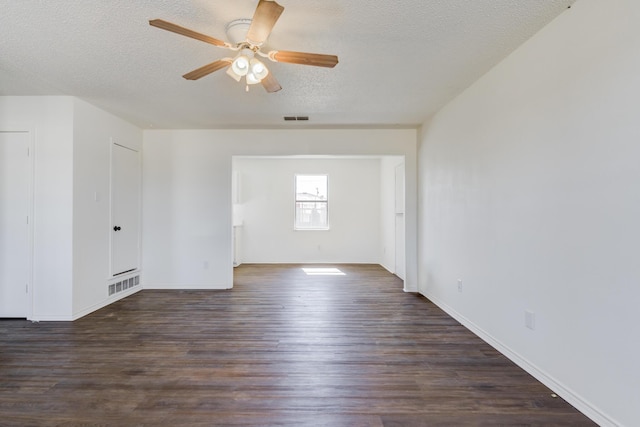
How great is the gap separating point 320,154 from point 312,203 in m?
2.58

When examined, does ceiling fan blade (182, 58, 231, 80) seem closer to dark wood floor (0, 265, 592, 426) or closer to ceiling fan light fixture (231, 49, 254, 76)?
ceiling fan light fixture (231, 49, 254, 76)

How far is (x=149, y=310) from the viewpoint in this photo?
3.76 metres

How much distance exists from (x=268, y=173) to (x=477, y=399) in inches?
237

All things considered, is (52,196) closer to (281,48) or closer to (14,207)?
(14,207)

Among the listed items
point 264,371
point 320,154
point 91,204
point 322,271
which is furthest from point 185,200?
point 264,371

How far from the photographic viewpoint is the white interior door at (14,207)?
11.0ft

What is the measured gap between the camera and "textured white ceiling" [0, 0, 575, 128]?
1917mm

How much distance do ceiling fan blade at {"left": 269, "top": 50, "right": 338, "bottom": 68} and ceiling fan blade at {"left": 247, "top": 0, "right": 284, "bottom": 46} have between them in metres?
0.14

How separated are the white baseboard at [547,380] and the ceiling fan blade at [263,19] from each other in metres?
2.83

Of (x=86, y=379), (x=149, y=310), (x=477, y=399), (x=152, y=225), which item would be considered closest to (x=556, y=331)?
(x=477, y=399)

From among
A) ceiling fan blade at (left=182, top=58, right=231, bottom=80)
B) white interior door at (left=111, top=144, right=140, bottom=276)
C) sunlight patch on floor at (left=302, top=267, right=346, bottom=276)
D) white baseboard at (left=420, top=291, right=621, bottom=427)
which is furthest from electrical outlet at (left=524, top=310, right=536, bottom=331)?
white interior door at (left=111, top=144, right=140, bottom=276)

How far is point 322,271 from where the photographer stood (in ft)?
20.3

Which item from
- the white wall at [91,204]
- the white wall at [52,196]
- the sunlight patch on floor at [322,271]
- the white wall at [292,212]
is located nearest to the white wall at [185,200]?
the white wall at [91,204]

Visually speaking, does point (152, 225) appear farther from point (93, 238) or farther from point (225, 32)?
point (225, 32)
